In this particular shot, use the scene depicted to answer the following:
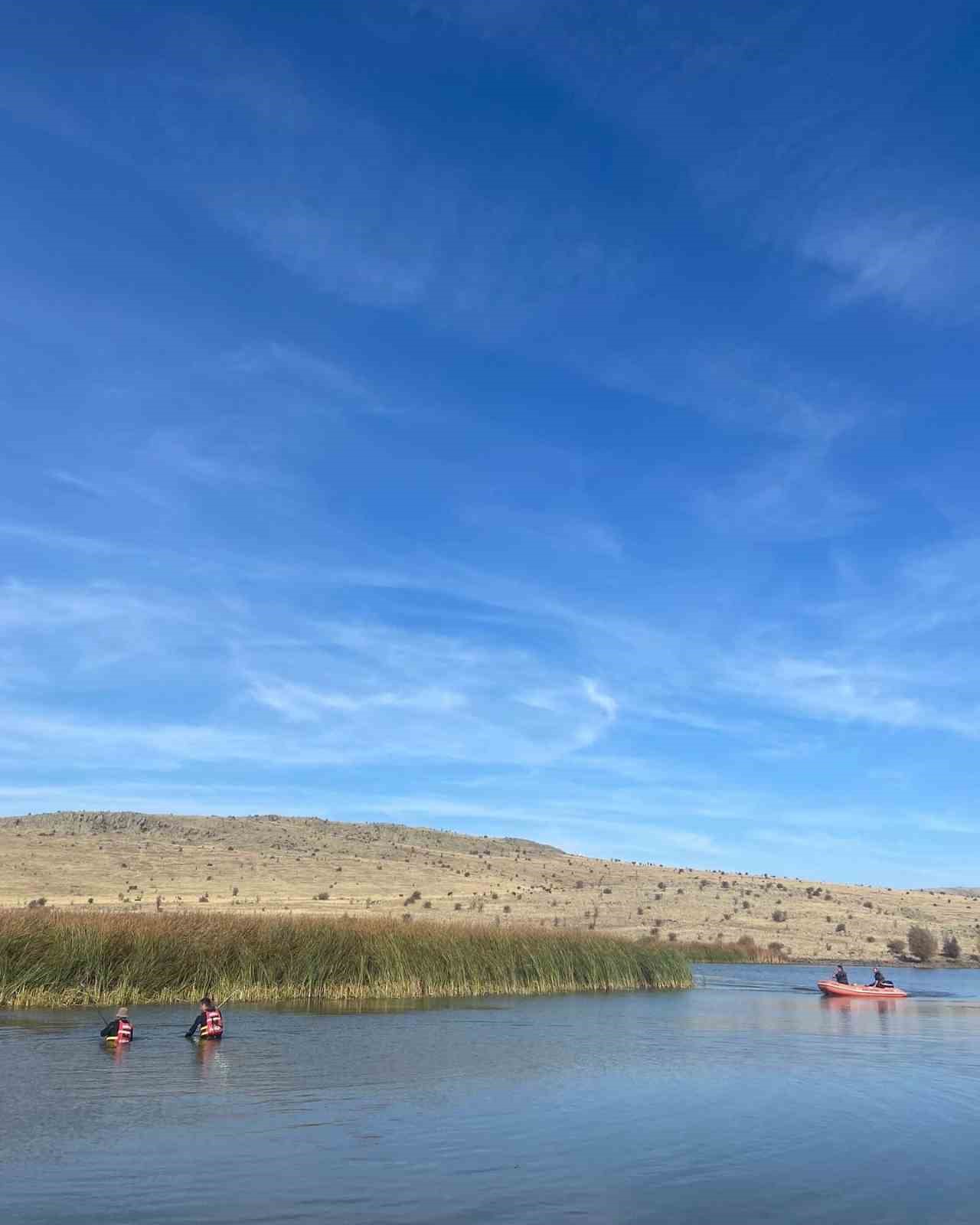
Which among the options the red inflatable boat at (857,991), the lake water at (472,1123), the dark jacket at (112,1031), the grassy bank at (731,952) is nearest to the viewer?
the lake water at (472,1123)

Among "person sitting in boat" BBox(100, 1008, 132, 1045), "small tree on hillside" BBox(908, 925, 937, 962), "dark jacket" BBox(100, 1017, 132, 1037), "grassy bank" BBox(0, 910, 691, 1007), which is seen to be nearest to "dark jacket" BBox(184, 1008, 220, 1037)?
"person sitting in boat" BBox(100, 1008, 132, 1045)

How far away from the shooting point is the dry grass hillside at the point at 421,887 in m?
76.5

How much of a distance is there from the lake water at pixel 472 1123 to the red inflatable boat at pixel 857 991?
15014 millimetres

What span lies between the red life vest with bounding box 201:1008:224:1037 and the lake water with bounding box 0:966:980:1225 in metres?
0.50

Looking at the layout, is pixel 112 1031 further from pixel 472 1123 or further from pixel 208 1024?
pixel 472 1123

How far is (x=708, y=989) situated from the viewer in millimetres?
51938

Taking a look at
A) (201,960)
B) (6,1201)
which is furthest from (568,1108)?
(201,960)

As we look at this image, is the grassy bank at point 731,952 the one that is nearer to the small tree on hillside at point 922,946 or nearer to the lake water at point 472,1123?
the small tree on hillside at point 922,946

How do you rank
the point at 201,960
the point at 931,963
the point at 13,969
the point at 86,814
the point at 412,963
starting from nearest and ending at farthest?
1. the point at 13,969
2. the point at 201,960
3. the point at 412,963
4. the point at 931,963
5. the point at 86,814

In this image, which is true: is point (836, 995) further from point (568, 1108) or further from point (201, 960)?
point (568, 1108)

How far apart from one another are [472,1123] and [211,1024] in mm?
9819

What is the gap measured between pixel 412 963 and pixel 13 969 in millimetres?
14086

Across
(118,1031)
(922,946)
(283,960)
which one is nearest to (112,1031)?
(118,1031)

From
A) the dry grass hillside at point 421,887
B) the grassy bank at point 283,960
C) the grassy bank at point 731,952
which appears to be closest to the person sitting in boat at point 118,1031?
the grassy bank at point 283,960
